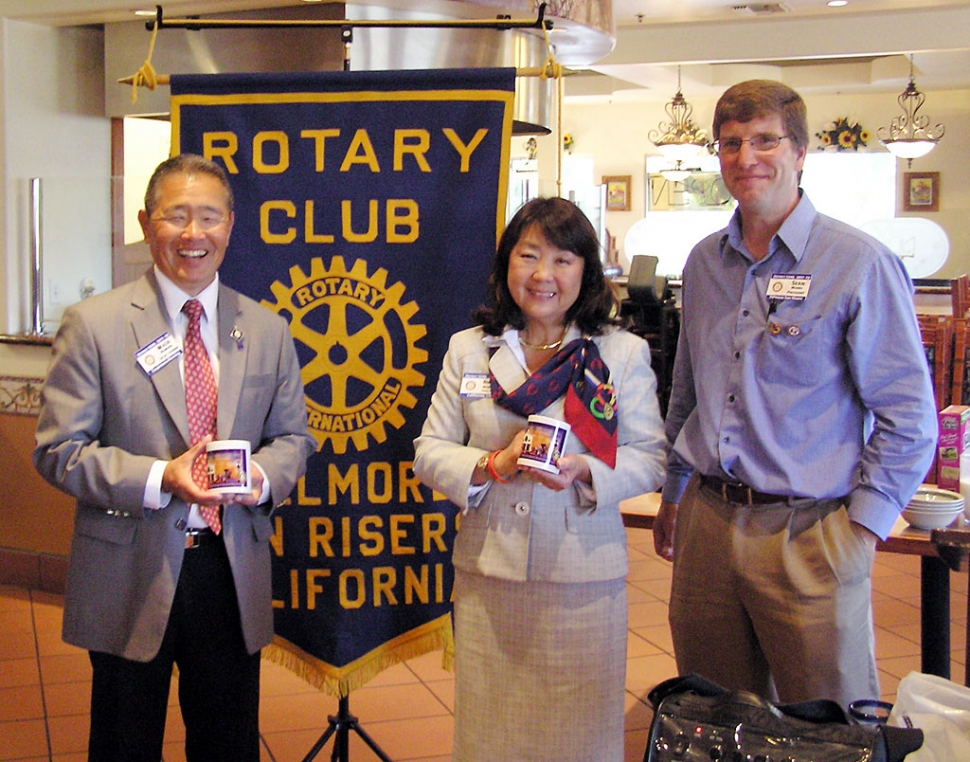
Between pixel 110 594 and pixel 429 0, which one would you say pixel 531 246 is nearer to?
A: pixel 110 594

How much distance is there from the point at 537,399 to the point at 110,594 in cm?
91

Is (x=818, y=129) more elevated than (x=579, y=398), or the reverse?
(x=818, y=129)

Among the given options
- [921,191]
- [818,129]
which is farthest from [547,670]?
[818,129]

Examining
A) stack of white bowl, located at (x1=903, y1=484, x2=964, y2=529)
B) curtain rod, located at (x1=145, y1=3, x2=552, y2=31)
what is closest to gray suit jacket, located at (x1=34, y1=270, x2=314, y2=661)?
curtain rod, located at (x1=145, y1=3, x2=552, y2=31)

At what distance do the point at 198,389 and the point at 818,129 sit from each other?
43.7ft

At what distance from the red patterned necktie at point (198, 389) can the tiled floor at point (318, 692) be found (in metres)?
1.36

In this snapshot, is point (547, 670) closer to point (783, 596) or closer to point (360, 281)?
point (783, 596)

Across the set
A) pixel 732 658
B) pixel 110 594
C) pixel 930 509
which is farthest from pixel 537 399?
pixel 930 509

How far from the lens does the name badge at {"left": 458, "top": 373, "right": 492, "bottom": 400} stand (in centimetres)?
215

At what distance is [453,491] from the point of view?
2.09m

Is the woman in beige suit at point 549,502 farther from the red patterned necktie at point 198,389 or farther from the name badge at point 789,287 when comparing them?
the red patterned necktie at point 198,389

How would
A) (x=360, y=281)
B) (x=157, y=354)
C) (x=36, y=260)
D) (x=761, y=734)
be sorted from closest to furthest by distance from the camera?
(x=761, y=734) < (x=157, y=354) < (x=360, y=281) < (x=36, y=260)

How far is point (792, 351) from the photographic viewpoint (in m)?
2.09

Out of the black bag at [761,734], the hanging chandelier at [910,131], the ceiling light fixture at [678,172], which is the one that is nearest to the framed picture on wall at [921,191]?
the hanging chandelier at [910,131]
